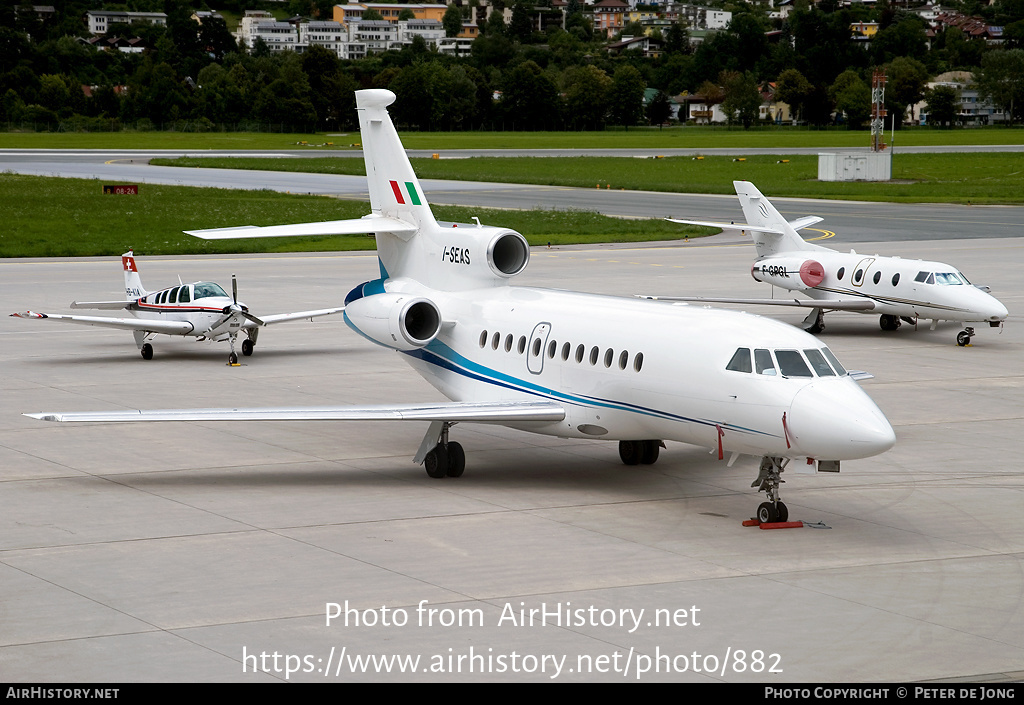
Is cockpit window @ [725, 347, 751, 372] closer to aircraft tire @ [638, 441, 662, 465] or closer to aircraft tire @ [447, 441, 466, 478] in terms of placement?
aircraft tire @ [638, 441, 662, 465]

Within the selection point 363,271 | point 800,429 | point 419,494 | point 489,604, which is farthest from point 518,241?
point 363,271

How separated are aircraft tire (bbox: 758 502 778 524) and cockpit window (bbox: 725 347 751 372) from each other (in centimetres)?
181

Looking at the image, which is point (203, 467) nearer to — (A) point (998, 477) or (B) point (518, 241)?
(B) point (518, 241)

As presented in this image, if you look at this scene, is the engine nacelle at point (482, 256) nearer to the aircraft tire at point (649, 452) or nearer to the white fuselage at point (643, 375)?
the white fuselage at point (643, 375)

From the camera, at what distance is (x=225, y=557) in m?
15.7

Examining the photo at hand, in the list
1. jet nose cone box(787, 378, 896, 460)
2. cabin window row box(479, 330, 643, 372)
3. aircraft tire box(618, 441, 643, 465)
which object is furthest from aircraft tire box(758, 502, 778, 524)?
aircraft tire box(618, 441, 643, 465)

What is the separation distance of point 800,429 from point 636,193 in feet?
236

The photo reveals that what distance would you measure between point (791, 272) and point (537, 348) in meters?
18.3

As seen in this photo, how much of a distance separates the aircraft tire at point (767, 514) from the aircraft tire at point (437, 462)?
202 inches

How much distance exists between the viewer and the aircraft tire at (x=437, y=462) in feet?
→ 65.6

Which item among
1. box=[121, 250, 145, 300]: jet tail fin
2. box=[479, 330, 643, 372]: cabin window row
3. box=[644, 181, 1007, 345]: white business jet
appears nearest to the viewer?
box=[479, 330, 643, 372]: cabin window row

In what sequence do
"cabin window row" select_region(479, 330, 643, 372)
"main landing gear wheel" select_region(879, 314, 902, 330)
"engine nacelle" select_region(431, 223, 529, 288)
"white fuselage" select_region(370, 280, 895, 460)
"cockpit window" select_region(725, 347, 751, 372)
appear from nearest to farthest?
"white fuselage" select_region(370, 280, 895, 460) < "cockpit window" select_region(725, 347, 751, 372) < "cabin window row" select_region(479, 330, 643, 372) < "engine nacelle" select_region(431, 223, 529, 288) < "main landing gear wheel" select_region(879, 314, 902, 330)

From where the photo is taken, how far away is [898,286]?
34719 millimetres

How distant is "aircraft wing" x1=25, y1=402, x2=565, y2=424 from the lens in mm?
19156
